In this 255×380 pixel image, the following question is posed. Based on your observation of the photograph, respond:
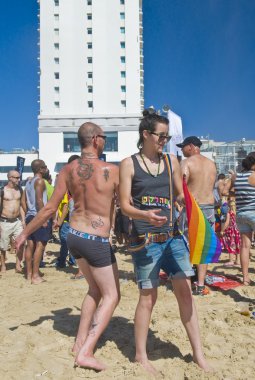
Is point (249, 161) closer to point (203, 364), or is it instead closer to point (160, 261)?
point (160, 261)

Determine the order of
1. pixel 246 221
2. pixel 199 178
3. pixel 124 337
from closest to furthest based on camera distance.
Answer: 1. pixel 124 337
2. pixel 199 178
3. pixel 246 221

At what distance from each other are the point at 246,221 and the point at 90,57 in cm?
5383

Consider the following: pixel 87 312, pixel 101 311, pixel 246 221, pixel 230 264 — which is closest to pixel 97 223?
pixel 101 311

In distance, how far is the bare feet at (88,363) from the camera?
3.09 metres

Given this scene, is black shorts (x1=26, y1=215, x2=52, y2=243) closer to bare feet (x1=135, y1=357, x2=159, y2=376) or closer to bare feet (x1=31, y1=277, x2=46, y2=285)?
bare feet (x1=31, y1=277, x2=46, y2=285)

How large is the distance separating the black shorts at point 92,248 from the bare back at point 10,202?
4775 millimetres

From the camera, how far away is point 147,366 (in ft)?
10.1

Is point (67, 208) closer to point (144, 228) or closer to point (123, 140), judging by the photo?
point (144, 228)

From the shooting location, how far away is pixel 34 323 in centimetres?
423

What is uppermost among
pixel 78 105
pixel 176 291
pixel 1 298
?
pixel 78 105

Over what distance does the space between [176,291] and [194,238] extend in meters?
0.45

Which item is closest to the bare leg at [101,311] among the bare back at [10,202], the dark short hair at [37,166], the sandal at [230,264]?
the dark short hair at [37,166]

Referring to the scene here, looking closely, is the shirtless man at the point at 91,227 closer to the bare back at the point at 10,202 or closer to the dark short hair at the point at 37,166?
the dark short hair at the point at 37,166

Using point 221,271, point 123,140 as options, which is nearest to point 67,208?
point 221,271
